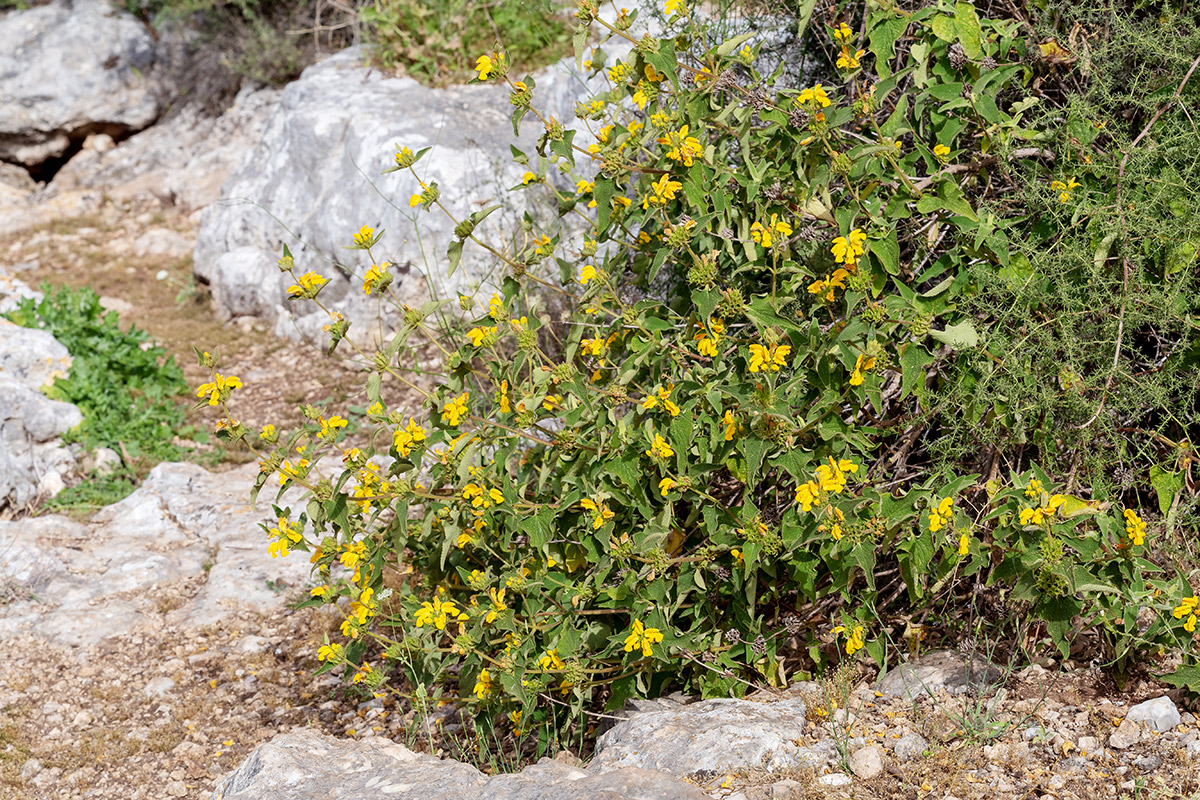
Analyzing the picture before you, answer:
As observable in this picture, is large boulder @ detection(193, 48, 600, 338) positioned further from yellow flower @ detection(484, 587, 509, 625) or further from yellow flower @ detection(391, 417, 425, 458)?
yellow flower @ detection(484, 587, 509, 625)

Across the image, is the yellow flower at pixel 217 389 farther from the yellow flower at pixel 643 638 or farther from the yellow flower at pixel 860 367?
the yellow flower at pixel 860 367

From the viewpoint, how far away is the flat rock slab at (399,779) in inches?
76.8

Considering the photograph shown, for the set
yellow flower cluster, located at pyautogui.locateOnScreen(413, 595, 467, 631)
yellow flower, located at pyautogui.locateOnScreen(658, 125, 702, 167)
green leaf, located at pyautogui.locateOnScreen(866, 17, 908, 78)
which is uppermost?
green leaf, located at pyautogui.locateOnScreen(866, 17, 908, 78)

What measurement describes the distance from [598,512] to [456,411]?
386 mm

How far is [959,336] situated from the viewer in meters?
2.13

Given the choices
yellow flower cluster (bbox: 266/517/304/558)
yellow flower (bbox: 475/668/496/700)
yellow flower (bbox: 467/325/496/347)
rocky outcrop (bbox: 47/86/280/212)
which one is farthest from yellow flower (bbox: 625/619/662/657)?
rocky outcrop (bbox: 47/86/280/212)

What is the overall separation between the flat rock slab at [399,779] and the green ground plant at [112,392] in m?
2.45

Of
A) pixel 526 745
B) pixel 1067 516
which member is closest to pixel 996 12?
pixel 1067 516

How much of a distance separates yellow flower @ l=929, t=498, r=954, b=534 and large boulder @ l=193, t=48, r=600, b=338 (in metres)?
3.47

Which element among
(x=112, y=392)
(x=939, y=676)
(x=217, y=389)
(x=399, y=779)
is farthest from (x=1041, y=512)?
(x=112, y=392)

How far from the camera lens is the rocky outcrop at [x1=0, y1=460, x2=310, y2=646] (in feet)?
12.1

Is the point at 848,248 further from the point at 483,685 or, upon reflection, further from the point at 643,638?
the point at 483,685

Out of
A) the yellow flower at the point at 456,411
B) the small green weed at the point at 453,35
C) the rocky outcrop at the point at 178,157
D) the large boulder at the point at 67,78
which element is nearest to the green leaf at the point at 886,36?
the yellow flower at the point at 456,411

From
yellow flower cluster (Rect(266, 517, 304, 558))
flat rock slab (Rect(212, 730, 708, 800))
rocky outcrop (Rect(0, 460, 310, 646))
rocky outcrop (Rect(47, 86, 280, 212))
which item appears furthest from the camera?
rocky outcrop (Rect(47, 86, 280, 212))
